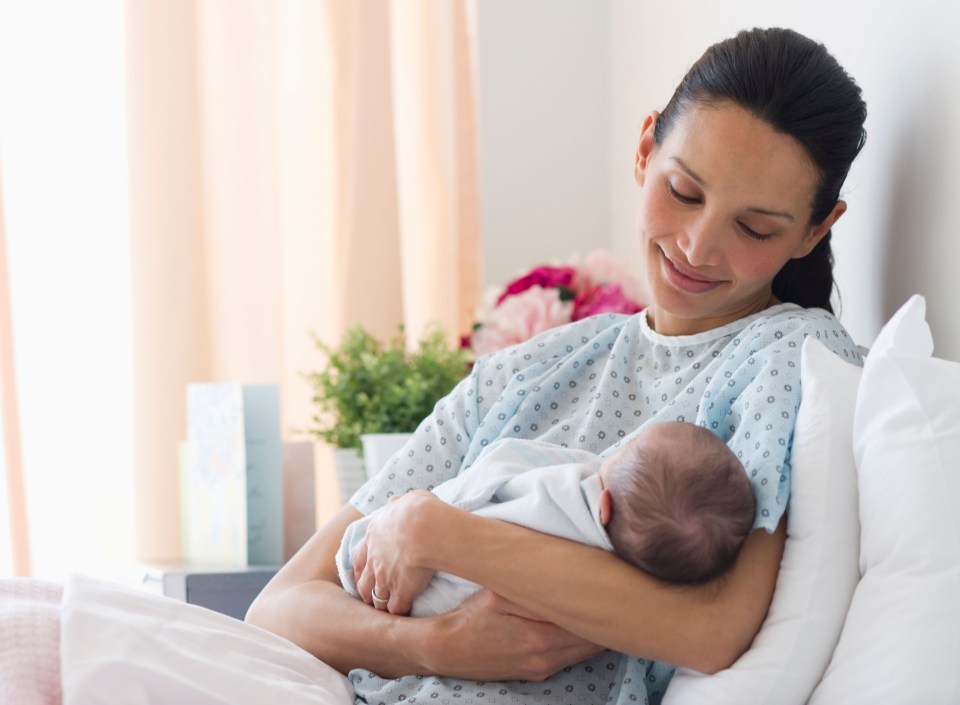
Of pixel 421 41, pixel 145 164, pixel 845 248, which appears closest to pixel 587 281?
pixel 845 248

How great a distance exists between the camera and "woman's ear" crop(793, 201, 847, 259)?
140 cm

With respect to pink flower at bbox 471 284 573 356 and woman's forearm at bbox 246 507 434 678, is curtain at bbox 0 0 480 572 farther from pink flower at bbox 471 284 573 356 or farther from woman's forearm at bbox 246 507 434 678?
woman's forearm at bbox 246 507 434 678

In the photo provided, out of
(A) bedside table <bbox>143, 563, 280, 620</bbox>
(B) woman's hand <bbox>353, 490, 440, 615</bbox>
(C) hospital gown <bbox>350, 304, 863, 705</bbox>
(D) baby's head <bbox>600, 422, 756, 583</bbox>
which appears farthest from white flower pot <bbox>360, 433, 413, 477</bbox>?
(D) baby's head <bbox>600, 422, 756, 583</bbox>

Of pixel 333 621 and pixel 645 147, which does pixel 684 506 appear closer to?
pixel 333 621

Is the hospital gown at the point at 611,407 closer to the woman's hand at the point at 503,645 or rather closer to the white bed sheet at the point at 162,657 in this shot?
the woman's hand at the point at 503,645

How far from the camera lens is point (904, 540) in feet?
3.38

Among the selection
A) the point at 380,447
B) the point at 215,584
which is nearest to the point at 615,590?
the point at 380,447

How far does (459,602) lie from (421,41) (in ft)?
6.10

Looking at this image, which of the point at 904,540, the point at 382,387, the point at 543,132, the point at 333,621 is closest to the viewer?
the point at 904,540

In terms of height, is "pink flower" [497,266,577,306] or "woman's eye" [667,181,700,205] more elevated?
"woman's eye" [667,181,700,205]

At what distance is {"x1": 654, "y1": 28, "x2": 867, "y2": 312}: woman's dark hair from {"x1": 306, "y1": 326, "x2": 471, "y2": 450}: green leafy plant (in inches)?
36.4

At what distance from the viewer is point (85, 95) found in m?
Answer: 2.70

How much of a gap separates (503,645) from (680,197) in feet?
1.87

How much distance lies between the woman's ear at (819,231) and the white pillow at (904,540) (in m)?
0.31
